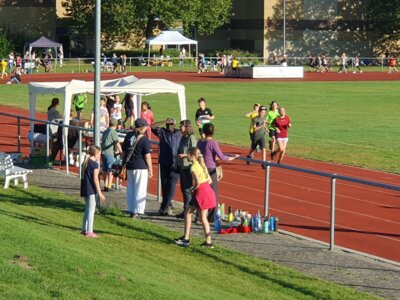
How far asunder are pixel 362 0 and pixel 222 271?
88.9 meters

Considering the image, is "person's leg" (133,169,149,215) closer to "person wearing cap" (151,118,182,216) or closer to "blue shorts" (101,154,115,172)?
"person wearing cap" (151,118,182,216)

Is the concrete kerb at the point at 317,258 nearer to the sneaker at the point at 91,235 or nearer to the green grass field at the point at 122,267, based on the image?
the green grass field at the point at 122,267

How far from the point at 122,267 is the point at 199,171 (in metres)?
3.32

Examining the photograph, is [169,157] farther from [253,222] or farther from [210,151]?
[253,222]

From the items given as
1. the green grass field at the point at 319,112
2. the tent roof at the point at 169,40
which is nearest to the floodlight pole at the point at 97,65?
the green grass field at the point at 319,112

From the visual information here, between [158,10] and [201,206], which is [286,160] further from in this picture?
[158,10]

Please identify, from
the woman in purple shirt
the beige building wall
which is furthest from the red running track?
the beige building wall

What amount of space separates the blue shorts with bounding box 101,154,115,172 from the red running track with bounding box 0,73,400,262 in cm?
113

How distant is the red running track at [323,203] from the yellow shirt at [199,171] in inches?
103

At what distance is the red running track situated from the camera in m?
17.2

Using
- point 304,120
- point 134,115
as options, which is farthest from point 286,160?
point 304,120

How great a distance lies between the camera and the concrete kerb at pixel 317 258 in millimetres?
13578

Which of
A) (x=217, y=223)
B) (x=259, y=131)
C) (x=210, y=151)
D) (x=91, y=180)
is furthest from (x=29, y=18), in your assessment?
(x=91, y=180)

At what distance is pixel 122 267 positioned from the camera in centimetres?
1237
